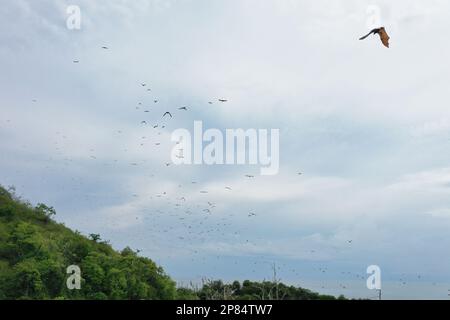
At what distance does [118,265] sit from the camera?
26484 mm

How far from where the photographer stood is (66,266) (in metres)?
24.5

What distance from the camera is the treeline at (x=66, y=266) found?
22.9m

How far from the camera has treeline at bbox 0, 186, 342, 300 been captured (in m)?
22.9
